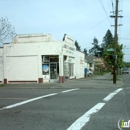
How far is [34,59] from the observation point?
25.9 m

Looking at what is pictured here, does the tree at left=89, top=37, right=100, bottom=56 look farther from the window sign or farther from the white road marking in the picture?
the white road marking

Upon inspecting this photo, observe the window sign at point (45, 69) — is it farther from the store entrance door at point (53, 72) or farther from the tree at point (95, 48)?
the tree at point (95, 48)

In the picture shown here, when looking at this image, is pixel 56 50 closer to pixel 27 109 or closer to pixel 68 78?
pixel 68 78

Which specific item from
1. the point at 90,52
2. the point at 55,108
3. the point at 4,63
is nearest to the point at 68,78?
the point at 4,63

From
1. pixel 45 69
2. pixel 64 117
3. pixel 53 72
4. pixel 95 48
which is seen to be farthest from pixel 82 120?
pixel 95 48

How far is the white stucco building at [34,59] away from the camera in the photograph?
2544 centimetres

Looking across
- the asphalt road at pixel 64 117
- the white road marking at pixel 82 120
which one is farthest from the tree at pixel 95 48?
the white road marking at pixel 82 120

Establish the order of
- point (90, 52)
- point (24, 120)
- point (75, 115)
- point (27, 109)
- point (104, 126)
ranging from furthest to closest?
point (90, 52)
point (27, 109)
point (75, 115)
point (24, 120)
point (104, 126)

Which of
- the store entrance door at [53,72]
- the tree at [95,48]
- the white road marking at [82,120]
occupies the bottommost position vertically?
the white road marking at [82,120]

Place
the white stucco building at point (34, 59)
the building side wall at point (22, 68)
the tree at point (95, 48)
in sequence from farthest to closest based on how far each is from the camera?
the tree at point (95, 48) → the building side wall at point (22, 68) → the white stucco building at point (34, 59)

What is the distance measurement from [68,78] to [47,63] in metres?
3.56

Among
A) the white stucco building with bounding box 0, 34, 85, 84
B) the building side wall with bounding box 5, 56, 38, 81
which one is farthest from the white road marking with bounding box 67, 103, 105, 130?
the building side wall with bounding box 5, 56, 38, 81

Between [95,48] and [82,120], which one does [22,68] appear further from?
[95,48]

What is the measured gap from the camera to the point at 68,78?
92.2ft
